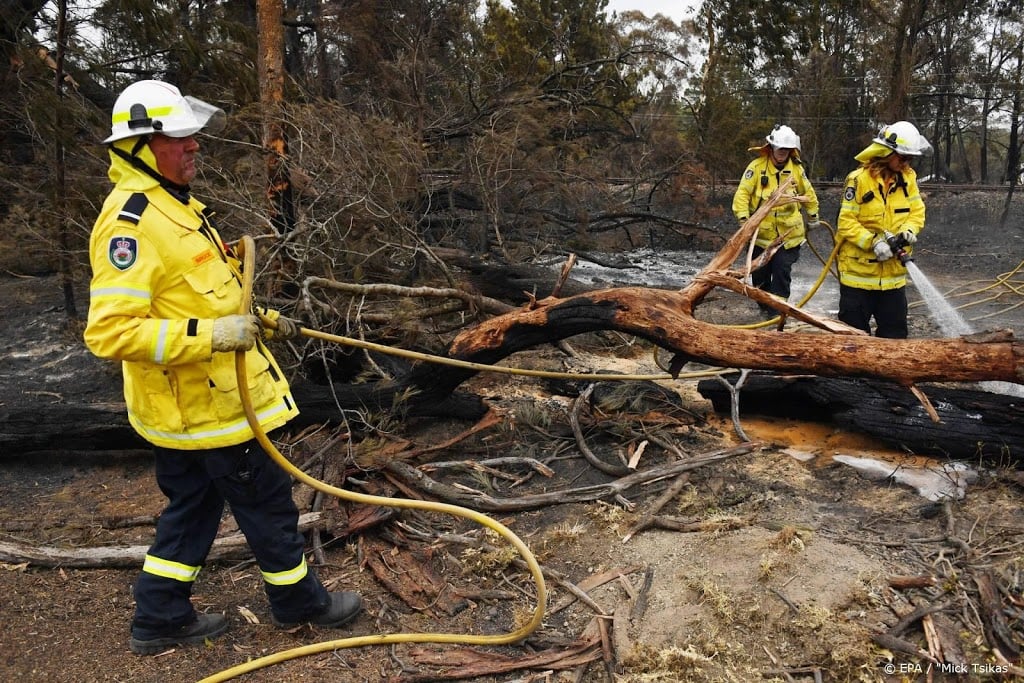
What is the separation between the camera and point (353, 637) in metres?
2.98

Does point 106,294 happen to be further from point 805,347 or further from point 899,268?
point 899,268

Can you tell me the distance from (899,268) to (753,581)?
2868 mm

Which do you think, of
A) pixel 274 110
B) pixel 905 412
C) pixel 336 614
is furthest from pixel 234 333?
pixel 274 110

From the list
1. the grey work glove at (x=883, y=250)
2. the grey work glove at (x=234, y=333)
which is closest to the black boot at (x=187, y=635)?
the grey work glove at (x=234, y=333)

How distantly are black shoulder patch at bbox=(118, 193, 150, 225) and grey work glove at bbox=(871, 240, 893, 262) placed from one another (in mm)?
4208

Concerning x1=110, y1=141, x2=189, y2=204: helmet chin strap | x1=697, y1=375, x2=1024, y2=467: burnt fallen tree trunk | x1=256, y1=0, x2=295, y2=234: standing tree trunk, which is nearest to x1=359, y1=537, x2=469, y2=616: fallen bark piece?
x1=110, y1=141, x2=189, y2=204: helmet chin strap

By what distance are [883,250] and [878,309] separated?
0.48m

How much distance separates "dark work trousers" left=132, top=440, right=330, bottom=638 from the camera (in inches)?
110

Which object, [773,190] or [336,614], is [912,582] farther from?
[773,190]

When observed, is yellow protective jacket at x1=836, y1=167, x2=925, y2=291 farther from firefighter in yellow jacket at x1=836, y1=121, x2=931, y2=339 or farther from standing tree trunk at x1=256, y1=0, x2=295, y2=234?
standing tree trunk at x1=256, y1=0, x2=295, y2=234

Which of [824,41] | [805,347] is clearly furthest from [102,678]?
[824,41]

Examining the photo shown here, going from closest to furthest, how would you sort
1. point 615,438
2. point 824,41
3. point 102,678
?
point 102,678, point 615,438, point 824,41

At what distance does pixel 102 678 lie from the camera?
275 centimetres

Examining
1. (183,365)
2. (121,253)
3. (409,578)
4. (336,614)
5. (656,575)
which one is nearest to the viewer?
(121,253)
